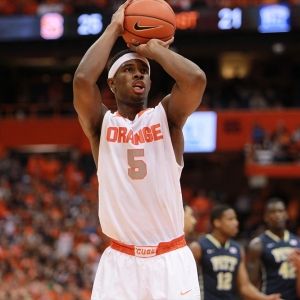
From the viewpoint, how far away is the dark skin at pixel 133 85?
12.3 feet

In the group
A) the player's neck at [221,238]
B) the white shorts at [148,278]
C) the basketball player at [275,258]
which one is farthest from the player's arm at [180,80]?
the basketball player at [275,258]

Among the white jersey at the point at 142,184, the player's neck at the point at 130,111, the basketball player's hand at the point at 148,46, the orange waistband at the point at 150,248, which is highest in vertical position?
the basketball player's hand at the point at 148,46

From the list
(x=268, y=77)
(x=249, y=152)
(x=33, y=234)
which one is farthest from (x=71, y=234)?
(x=268, y=77)

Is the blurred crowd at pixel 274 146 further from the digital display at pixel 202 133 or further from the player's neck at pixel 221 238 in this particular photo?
the player's neck at pixel 221 238

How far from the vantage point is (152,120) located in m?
3.86

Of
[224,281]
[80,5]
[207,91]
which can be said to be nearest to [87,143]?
[80,5]

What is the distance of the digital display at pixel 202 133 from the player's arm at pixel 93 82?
1401 cm

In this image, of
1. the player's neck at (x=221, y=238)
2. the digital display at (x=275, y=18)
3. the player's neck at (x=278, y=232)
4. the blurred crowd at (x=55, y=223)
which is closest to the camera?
the player's neck at (x=221, y=238)

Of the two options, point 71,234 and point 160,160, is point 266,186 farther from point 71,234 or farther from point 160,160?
point 160,160

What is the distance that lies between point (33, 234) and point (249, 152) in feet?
18.1

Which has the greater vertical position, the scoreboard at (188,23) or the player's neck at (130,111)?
the scoreboard at (188,23)

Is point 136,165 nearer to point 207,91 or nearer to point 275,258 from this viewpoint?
point 275,258

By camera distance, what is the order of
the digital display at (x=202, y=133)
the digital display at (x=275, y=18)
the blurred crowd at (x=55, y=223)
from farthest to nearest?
1. the digital display at (x=202, y=133)
2. the digital display at (x=275, y=18)
3. the blurred crowd at (x=55, y=223)

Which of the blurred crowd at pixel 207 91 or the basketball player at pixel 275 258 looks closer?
the basketball player at pixel 275 258
